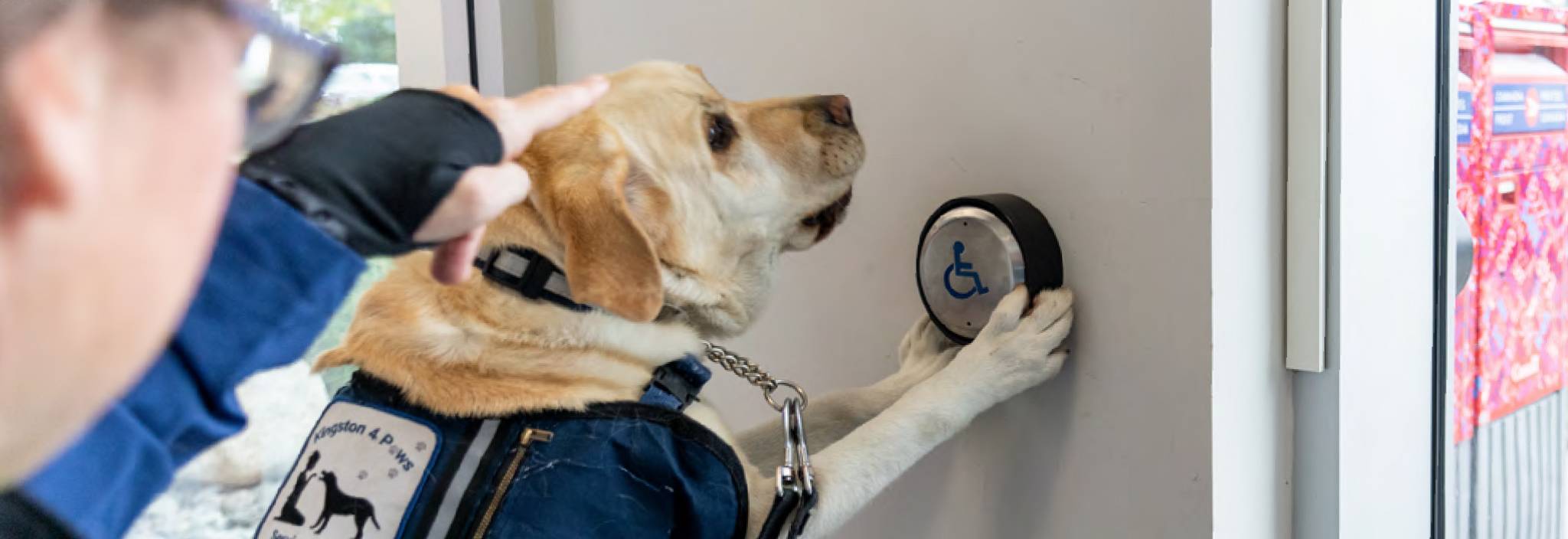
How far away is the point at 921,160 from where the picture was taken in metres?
1.11

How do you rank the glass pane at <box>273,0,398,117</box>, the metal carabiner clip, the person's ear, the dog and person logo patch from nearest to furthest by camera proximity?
the person's ear, the glass pane at <box>273,0,398,117</box>, the dog and person logo patch, the metal carabiner clip

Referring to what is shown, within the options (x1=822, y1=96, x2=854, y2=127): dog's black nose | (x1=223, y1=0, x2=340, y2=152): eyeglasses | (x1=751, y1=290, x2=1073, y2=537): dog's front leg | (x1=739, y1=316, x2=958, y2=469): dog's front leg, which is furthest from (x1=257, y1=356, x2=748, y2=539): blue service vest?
(x1=223, y1=0, x2=340, y2=152): eyeglasses

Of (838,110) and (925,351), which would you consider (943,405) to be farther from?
(838,110)

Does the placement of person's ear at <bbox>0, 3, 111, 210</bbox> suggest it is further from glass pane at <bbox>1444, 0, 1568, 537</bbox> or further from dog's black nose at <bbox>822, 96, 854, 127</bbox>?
glass pane at <bbox>1444, 0, 1568, 537</bbox>

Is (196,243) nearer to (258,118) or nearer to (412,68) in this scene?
(258,118)

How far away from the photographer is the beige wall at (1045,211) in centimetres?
90

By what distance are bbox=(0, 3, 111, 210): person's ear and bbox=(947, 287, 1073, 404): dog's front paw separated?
2.84ft

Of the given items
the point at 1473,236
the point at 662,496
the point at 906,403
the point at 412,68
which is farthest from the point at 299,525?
the point at 1473,236

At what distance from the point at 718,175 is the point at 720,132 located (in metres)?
0.05

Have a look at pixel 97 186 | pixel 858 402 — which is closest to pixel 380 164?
pixel 97 186

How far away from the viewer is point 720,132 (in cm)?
115

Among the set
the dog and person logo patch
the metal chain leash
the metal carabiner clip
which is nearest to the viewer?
the dog and person logo patch

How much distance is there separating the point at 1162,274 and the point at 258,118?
0.80m

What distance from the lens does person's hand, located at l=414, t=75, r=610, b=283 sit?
1.18 feet
